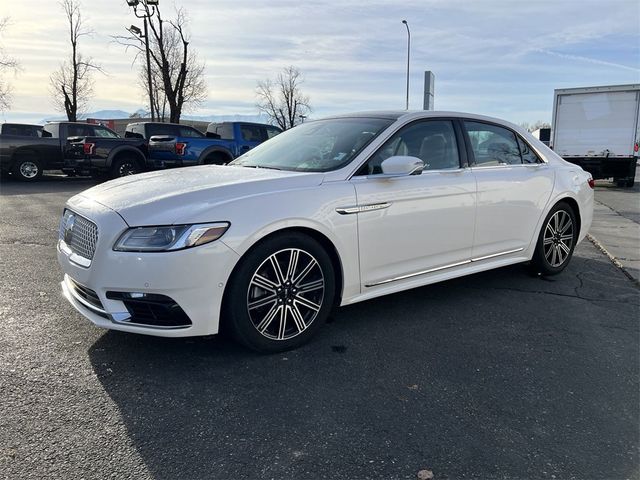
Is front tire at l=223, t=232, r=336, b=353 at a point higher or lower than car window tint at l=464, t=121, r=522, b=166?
lower

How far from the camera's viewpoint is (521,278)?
5.38 meters

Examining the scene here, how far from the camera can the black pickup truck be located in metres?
14.1

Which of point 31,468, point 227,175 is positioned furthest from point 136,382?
point 227,175

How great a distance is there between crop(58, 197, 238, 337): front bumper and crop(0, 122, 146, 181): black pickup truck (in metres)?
12.1

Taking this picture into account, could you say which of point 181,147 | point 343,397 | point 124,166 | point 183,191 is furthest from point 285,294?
point 124,166

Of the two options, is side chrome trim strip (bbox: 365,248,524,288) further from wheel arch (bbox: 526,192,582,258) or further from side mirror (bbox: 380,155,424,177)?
side mirror (bbox: 380,155,424,177)

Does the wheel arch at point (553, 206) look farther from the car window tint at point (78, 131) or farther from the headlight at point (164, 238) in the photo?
the car window tint at point (78, 131)

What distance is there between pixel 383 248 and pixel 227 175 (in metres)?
1.26

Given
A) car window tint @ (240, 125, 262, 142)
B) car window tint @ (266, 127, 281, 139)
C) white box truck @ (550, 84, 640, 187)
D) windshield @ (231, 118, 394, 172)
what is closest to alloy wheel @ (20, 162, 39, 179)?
car window tint @ (240, 125, 262, 142)

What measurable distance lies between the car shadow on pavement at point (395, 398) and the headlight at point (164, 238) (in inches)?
30.8

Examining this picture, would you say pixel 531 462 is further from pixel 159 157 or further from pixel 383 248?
pixel 159 157

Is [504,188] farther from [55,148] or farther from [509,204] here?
[55,148]

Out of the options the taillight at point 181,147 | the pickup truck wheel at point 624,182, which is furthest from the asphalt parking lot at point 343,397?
the pickup truck wheel at point 624,182

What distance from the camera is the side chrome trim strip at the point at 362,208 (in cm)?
353
